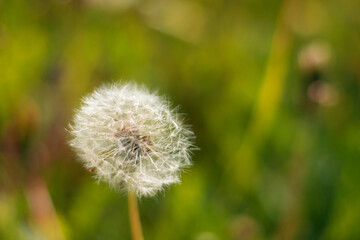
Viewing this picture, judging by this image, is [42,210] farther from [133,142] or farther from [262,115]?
[262,115]

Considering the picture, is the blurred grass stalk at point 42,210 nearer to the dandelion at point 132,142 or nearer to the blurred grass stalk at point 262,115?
the dandelion at point 132,142

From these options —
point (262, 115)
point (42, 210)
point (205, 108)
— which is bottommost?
point (42, 210)

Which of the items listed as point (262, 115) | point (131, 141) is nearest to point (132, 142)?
point (131, 141)

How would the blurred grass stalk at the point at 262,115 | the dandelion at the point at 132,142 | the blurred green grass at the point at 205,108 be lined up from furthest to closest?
the blurred grass stalk at the point at 262,115, the blurred green grass at the point at 205,108, the dandelion at the point at 132,142

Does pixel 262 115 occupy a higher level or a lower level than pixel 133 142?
higher

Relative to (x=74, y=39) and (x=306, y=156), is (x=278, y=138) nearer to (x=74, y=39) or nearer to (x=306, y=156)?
(x=306, y=156)

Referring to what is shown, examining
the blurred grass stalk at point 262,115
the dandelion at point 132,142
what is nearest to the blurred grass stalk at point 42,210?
the dandelion at point 132,142

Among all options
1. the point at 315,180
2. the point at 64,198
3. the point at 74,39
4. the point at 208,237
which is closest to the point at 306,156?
the point at 315,180
